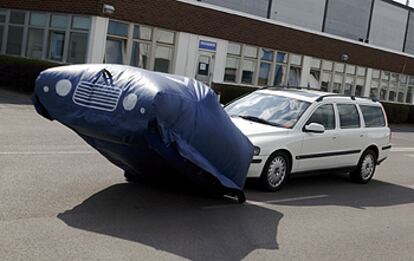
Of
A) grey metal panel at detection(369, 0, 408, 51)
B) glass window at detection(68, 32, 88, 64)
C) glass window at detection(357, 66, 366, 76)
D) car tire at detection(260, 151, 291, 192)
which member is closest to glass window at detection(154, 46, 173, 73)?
glass window at detection(68, 32, 88, 64)

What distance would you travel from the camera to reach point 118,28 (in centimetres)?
2497

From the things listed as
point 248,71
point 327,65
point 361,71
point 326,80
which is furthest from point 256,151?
point 361,71

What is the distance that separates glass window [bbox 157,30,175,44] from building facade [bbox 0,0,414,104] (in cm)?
3

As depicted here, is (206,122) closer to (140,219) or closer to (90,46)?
(140,219)

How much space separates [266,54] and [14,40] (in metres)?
12.2

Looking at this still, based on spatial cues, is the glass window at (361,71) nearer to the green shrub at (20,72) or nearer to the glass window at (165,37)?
the glass window at (165,37)

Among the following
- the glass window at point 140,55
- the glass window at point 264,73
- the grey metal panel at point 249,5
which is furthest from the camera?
the grey metal panel at point 249,5

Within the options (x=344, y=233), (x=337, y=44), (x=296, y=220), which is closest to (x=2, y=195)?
(x=296, y=220)

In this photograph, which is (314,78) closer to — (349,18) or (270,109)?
(349,18)

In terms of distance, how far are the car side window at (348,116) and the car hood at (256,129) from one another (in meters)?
1.82

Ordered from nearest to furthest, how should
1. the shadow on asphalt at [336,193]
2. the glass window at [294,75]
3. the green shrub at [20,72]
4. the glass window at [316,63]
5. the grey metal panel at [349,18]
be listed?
the shadow on asphalt at [336,193], the green shrub at [20,72], the glass window at [294,75], the glass window at [316,63], the grey metal panel at [349,18]

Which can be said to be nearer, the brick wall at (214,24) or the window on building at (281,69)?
the brick wall at (214,24)

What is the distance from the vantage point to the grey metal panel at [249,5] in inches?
1287

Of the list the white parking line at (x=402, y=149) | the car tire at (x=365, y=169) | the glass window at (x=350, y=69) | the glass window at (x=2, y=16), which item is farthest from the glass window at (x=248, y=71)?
the car tire at (x=365, y=169)
